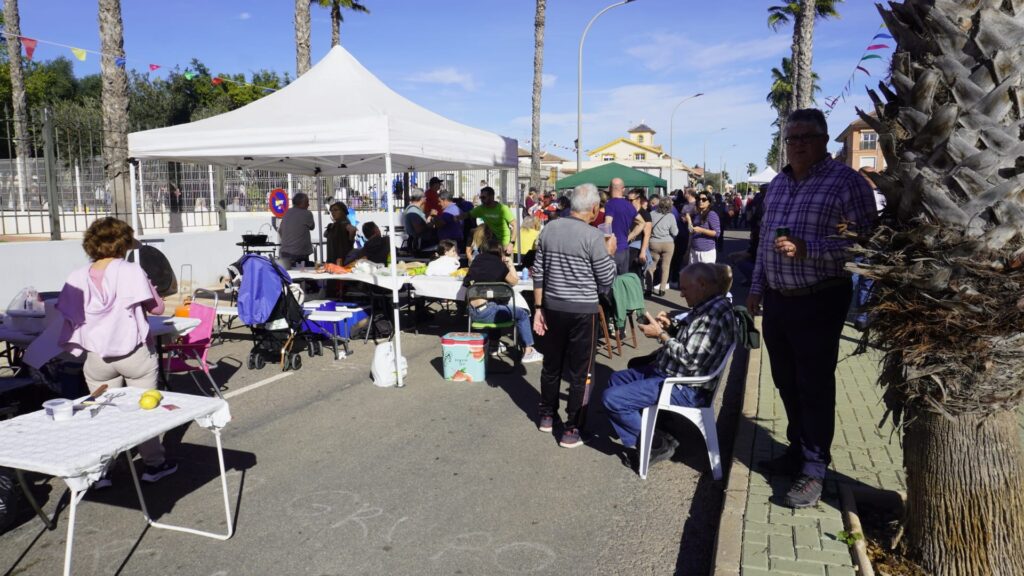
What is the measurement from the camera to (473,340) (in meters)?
6.60

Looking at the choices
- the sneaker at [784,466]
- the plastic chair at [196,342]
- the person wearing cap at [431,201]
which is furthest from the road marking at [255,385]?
the person wearing cap at [431,201]

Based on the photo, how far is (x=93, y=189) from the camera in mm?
11859

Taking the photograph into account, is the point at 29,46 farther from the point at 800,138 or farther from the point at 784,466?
the point at 784,466

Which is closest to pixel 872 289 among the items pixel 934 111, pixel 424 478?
pixel 934 111

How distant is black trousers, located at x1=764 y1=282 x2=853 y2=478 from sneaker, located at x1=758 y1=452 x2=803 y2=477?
335 millimetres

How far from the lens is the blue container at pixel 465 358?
6.57 metres

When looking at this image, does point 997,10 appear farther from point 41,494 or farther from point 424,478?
point 41,494

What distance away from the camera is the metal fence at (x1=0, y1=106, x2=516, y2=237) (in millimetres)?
10508

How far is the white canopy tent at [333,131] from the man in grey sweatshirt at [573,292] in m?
2.04

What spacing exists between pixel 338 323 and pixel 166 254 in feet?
19.3

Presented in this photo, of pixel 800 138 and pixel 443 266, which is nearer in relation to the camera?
pixel 800 138

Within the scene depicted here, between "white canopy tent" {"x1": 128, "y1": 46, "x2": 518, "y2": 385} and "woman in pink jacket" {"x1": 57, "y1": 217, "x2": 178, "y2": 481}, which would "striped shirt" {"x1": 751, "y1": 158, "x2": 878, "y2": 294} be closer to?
"woman in pink jacket" {"x1": 57, "y1": 217, "x2": 178, "y2": 481}

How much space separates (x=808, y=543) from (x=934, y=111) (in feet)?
6.46

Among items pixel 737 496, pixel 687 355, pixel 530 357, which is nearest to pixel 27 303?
pixel 530 357
